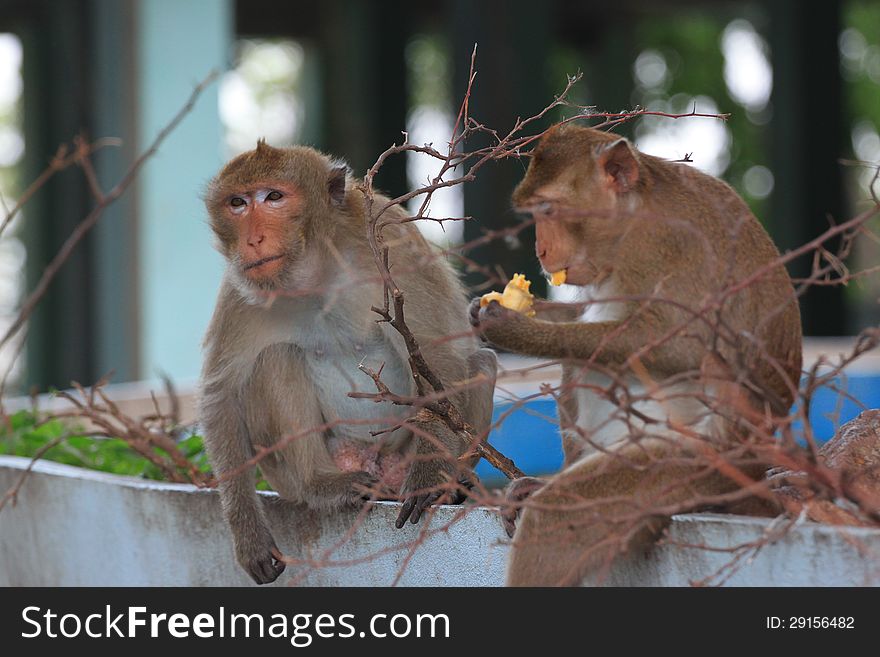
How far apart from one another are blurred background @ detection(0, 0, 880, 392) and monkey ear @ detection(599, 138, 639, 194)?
1.92m

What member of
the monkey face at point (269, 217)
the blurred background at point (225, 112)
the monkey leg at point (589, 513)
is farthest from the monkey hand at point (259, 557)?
the blurred background at point (225, 112)

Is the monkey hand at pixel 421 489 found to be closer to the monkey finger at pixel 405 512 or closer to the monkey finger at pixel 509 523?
the monkey finger at pixel 405 512

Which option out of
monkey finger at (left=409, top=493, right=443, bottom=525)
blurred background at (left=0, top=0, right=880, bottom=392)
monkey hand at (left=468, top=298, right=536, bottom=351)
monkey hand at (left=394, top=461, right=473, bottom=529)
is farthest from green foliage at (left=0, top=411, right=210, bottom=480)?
monkey hand at (left=468, top=298, right=536, bottom=351)

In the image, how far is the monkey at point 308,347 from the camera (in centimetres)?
315

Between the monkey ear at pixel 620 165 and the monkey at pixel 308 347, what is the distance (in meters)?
0.60

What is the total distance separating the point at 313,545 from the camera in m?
3.22

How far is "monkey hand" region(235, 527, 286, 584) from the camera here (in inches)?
124

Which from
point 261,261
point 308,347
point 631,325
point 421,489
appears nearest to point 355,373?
point 308,347

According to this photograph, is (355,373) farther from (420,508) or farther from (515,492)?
(515,492)

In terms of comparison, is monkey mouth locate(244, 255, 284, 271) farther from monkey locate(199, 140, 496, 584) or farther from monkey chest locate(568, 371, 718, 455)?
monkey chest locate(568, 371, 718, 455)

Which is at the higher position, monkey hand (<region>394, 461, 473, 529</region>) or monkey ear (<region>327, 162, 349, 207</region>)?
monkey ear (<region>327, 162, 349, 207</region>)

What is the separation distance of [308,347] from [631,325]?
113cm
